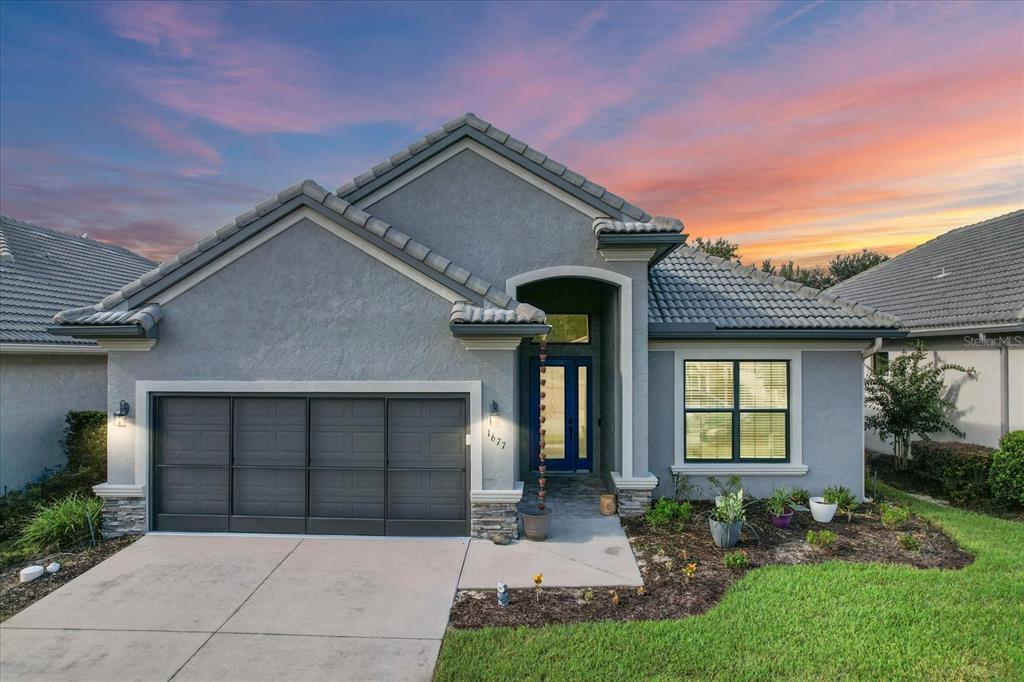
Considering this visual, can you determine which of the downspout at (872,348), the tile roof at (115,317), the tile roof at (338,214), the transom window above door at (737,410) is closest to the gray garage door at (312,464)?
the tile roof at (115,317)

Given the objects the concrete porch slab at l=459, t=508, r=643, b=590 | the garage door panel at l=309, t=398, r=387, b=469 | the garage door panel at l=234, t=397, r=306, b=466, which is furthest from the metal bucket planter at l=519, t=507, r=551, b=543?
the garage door panel at l=234, t=397, r=306, b=466

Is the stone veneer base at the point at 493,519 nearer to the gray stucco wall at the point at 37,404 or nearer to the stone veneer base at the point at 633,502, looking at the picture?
the stone veneer base at the point at 633,502

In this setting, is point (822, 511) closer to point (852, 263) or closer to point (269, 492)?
point (269, 492)

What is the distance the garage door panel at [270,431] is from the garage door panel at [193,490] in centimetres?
50

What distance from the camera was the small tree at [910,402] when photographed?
1207 centimetres

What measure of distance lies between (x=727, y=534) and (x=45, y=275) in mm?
17788

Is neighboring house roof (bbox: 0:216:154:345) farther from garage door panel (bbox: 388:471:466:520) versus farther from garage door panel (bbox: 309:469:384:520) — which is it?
garage door panel (bbox: 388:471:466:520)

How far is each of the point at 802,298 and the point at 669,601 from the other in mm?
7293

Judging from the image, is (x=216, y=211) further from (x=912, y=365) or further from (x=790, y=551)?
(x=912, y=365)

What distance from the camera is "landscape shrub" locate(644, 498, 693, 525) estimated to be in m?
8.72

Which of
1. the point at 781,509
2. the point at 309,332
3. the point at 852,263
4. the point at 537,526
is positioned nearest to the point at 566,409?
the point at 537,526

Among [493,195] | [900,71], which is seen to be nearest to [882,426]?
[900,71]

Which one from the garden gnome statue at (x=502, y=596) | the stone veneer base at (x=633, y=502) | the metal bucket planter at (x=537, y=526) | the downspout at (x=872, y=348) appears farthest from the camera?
the downspout at (x=872, y=348)

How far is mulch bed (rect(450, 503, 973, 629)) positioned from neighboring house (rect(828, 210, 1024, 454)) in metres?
4.52
